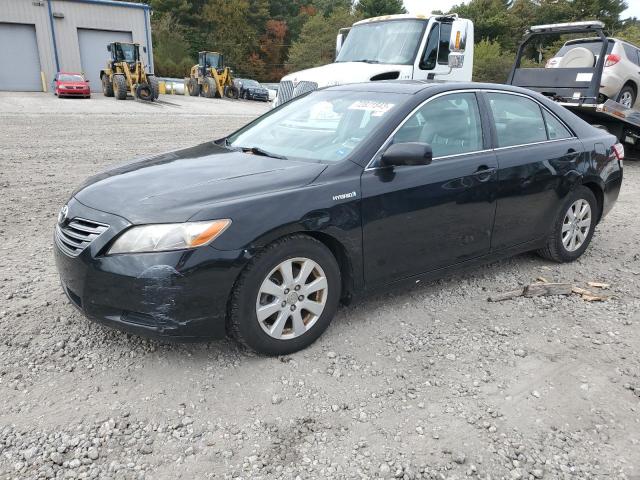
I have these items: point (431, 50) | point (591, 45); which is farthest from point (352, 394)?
point (591, 45)

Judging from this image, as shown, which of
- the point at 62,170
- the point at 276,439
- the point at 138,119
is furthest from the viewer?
the point at 138,119

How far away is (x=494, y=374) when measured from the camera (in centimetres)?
310

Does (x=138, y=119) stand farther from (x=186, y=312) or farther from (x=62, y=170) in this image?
(x=186, y=312)

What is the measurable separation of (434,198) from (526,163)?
1051mm

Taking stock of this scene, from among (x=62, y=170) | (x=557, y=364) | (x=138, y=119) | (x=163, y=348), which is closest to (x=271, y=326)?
(x=163, y=348)

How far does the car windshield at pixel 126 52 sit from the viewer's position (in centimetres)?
2656

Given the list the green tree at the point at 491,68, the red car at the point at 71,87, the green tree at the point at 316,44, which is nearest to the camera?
the red car at the point at 71,87

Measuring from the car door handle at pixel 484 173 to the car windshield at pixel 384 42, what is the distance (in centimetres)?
594

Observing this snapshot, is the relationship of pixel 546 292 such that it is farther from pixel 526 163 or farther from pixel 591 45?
pixel 591 45

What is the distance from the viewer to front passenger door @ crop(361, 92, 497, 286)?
337cm

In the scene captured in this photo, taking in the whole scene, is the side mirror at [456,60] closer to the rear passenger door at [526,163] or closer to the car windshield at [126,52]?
the rear passenger door at [526,163]

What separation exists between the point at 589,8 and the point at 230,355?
58249 mm

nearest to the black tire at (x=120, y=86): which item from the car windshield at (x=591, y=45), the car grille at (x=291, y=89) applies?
the car grille at (x=291, y=89)

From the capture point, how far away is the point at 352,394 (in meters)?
2.87
